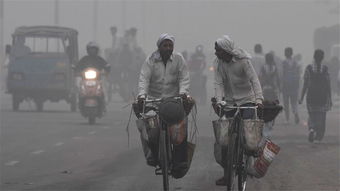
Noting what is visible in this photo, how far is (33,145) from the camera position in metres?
18.7

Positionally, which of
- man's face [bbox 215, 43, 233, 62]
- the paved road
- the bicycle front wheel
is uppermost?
man's face [bbox 215, 43, 233, 62]

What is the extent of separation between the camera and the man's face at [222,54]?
1068 centimetres

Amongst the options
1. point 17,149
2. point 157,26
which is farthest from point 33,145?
point 157,26

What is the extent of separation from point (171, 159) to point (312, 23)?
10722 cm

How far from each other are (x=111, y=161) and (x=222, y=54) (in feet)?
17.6

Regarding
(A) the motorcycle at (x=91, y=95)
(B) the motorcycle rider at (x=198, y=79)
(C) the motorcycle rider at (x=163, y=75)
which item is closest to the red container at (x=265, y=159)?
(C) the motorcycle rider at (x=163, y=75)

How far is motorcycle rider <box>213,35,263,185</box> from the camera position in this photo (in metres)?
10.8

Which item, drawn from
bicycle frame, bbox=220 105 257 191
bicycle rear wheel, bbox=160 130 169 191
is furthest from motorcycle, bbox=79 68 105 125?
bicycle rear wheel, bbox=160 130 169 191

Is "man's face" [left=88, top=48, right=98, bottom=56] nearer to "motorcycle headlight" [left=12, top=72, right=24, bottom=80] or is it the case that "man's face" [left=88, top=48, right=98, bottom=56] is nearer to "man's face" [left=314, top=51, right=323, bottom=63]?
"motorcycle headlight" [left=12, top=72, right=24, bottom=80]

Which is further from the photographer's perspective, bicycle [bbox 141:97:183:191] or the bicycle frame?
bicycle [bbox 141:97:183:191]

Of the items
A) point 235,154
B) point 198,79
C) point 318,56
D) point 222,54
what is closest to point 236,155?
point 235,154

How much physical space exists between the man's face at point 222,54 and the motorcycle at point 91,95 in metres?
13.9

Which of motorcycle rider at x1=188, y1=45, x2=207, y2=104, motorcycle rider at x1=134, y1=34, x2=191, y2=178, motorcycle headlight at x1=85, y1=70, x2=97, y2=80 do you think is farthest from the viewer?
motorcycle rider at x1=188, y1=45, x2=207, y2=104

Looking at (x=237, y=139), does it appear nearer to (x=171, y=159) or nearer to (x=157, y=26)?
(x=171, y=159)
